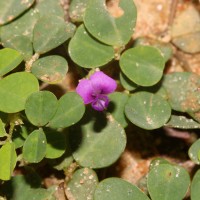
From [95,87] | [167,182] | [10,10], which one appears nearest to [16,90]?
[95,87]

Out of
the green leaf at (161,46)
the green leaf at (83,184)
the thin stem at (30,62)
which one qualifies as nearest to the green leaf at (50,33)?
the thin stem at (30,62)

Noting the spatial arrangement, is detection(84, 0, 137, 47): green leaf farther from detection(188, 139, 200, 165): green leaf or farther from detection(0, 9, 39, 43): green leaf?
detection(188, 139, 200, 165): green leaf

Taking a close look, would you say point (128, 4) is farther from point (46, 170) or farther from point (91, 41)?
point (46, 170)

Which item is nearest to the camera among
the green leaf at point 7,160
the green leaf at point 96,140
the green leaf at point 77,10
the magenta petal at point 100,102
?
the green leaf at point 7,160

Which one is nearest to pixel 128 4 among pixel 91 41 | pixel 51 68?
pixel 91 41

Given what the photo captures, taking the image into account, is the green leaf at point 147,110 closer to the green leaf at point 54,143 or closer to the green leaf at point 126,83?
the green leaf at point 126,83

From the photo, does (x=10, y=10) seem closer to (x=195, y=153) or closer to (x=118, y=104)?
(x=118, y=104)
